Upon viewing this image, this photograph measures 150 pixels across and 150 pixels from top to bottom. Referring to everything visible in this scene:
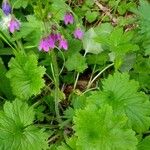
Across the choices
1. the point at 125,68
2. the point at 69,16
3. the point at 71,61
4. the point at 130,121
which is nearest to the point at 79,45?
A: the point at 71,61

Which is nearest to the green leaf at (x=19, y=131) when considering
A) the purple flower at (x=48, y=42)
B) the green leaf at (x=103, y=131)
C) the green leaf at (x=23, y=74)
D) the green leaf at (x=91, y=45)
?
the green leaf at (x=23, y=74)

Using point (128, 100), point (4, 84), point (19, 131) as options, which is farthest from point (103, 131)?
point (4, 84)

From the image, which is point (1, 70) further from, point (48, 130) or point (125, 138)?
point (125, 138)

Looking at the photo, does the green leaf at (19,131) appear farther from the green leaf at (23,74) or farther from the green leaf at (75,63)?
the green leaf at (75,63)

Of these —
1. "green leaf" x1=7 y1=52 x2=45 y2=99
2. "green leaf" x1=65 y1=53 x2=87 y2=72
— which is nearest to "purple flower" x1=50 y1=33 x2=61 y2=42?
"green leaf" x1=7 y1=52 x2=45 y2=99

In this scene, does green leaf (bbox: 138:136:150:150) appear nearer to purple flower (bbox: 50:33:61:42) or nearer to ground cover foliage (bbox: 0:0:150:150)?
ground cover foliage (bbox: 0:0:150:150)

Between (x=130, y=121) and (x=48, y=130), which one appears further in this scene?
(x=48, y=130)
